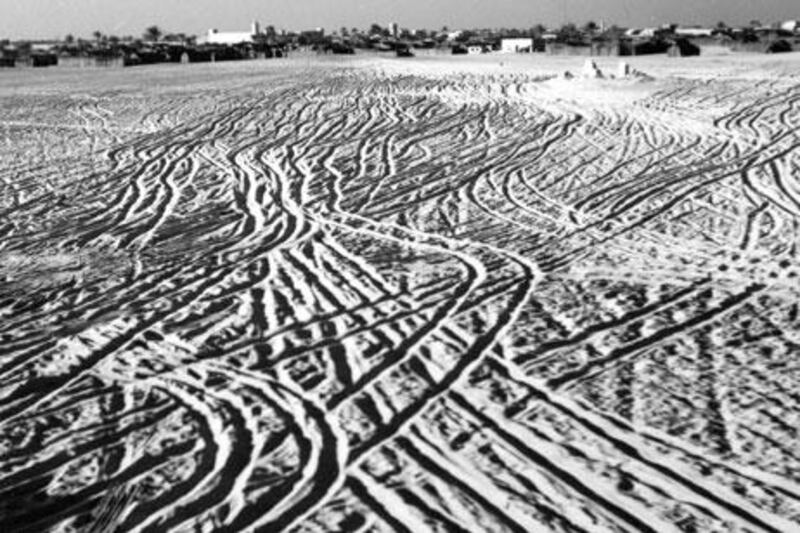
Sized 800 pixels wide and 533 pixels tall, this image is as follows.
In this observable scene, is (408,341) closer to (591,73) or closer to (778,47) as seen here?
(591,73)

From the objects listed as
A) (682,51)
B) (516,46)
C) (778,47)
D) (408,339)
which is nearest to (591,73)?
(682,51)

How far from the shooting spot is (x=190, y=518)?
420cm

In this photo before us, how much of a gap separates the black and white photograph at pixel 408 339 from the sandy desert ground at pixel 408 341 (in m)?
0.02

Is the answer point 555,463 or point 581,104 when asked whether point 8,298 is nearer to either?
point 555,463

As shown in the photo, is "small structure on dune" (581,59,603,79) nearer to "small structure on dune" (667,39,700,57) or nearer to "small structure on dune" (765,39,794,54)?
"small structure on dune" (667,39,700,57)

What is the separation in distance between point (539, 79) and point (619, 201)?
19.2 meters

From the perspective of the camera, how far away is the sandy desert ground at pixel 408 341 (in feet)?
14.3

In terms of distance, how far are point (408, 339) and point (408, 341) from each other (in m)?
0.04

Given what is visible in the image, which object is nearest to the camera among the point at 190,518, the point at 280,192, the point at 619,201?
the point at 190,518

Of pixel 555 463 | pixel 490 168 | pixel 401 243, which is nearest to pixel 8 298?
pixel 401 243

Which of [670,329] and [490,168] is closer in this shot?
[670,329]

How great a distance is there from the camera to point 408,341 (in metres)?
6.34

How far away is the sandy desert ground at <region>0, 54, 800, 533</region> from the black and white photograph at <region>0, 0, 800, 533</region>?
0.02 m

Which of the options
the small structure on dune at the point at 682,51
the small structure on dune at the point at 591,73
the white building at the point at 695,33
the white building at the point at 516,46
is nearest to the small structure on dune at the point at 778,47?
the small structure on dune at the point at 682,51
